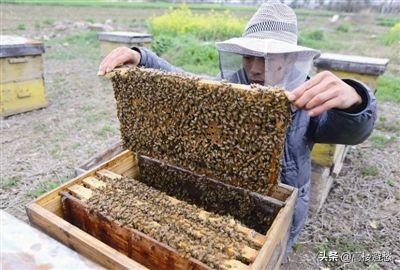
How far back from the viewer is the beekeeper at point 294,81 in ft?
4.39

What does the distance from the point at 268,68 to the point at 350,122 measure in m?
0.52

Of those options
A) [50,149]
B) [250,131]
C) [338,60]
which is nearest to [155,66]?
[250,131]

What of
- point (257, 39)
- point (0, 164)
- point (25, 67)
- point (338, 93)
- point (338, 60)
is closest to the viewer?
point (338, 93)

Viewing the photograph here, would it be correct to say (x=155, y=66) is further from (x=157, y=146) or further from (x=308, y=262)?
(x=308, y=262)

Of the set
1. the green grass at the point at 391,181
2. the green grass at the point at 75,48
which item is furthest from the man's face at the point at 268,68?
the green grass at the point at 75,48

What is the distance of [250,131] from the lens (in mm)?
1432

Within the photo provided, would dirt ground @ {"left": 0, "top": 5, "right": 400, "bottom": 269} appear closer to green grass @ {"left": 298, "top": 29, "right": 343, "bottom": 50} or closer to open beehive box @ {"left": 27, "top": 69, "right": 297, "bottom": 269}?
open beehive box @ {"left": 27, "top": 69, "right": 297, "bottom": 269}

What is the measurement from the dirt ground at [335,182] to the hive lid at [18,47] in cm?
115

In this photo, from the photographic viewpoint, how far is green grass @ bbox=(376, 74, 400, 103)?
22.0ft

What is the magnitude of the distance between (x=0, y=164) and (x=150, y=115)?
138 inches

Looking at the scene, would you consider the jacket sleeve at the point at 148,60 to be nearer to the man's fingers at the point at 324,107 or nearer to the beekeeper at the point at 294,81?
the beekeeper at the point at 294,81

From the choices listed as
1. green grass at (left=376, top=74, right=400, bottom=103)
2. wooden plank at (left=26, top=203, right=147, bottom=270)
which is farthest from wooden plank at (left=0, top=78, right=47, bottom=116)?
green grass at (left=376, top=74, right=400, bottom=103)

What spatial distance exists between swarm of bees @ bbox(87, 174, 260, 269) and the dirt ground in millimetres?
1907

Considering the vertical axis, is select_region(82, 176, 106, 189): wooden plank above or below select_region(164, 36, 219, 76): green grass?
above
